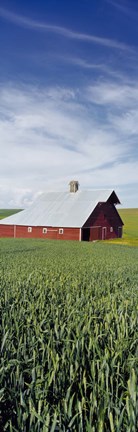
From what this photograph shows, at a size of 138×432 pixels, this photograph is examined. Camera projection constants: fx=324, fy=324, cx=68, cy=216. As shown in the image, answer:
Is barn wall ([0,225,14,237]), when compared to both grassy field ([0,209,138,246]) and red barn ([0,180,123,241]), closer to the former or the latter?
red barn ([0,180,123,241])

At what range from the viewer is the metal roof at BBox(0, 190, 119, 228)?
50.5 meters

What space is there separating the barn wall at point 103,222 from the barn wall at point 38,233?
2449mm

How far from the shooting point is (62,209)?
5369cm

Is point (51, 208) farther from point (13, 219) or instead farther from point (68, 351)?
point (68, 351)

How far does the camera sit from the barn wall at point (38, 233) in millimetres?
49000

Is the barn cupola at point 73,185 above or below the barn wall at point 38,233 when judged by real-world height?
above

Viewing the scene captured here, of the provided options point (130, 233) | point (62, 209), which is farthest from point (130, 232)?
point (62, 209)

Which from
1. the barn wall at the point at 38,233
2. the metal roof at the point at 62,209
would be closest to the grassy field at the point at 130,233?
the metal roof at the point at 62,209

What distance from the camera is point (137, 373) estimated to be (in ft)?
10.3

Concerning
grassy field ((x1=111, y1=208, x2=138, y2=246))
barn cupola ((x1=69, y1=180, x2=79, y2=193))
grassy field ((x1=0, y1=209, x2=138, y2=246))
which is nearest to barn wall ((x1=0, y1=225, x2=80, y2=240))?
grassy field ((x1=0, y1=209, x2=138, y2=246))

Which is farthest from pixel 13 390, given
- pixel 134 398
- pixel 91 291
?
pixel 91 291

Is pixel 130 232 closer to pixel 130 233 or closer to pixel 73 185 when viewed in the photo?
pixel 130 233

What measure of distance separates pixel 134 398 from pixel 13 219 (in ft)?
180

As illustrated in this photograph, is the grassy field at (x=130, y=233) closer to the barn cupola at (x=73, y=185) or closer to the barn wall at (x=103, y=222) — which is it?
the barn wall at (x=103, y=222)
